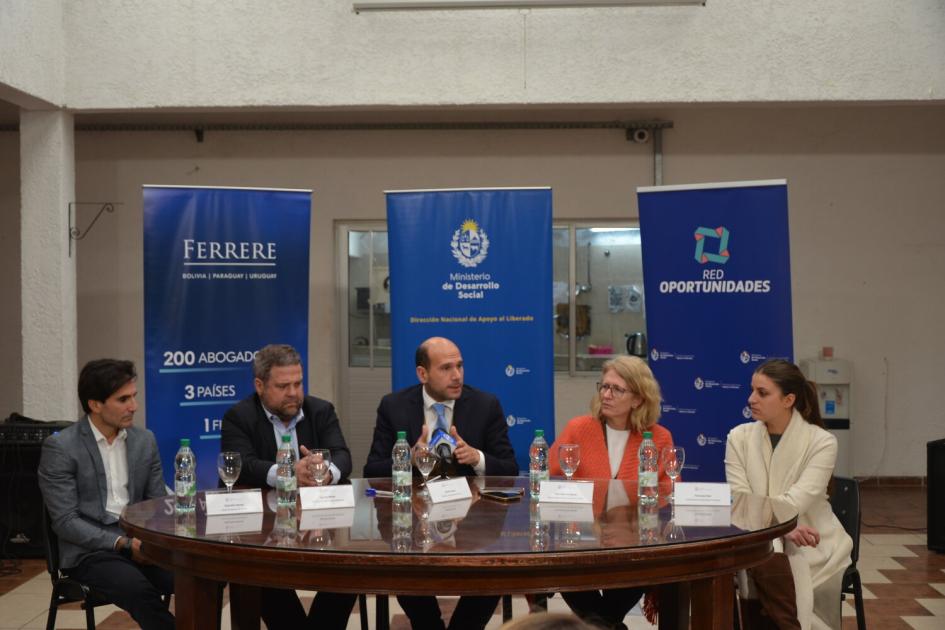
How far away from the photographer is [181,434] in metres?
5.28

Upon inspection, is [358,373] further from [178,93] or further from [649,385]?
[649,385]

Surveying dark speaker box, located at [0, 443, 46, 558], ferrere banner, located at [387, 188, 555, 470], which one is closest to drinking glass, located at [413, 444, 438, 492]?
ferrere banner, located at [387, 188, 555, 470]

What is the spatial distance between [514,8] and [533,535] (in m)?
4.00

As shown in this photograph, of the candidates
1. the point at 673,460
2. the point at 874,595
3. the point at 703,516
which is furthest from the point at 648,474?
the point at 874,595

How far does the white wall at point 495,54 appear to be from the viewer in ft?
18.6

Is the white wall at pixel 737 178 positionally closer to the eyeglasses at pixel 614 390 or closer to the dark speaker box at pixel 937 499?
the dark speaker box at pixel 937 499

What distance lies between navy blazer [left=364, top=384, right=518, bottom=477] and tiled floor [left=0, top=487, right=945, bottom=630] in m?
0.83

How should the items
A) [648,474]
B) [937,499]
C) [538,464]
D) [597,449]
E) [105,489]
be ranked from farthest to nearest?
[937,499], [597,449], [105,489], [538,464], [648,474]

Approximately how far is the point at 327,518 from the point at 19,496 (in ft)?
11.4

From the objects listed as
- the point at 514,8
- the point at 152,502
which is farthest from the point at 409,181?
the point at 152,502

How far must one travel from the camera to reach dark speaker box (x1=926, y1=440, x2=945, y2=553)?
568 centimetres

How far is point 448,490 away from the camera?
317cm

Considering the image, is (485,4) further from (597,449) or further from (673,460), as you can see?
(673,460)

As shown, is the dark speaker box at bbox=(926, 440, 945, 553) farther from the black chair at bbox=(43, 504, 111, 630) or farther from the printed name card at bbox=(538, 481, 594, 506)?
the black chair at bbox=(43, 504, 111, 630)
